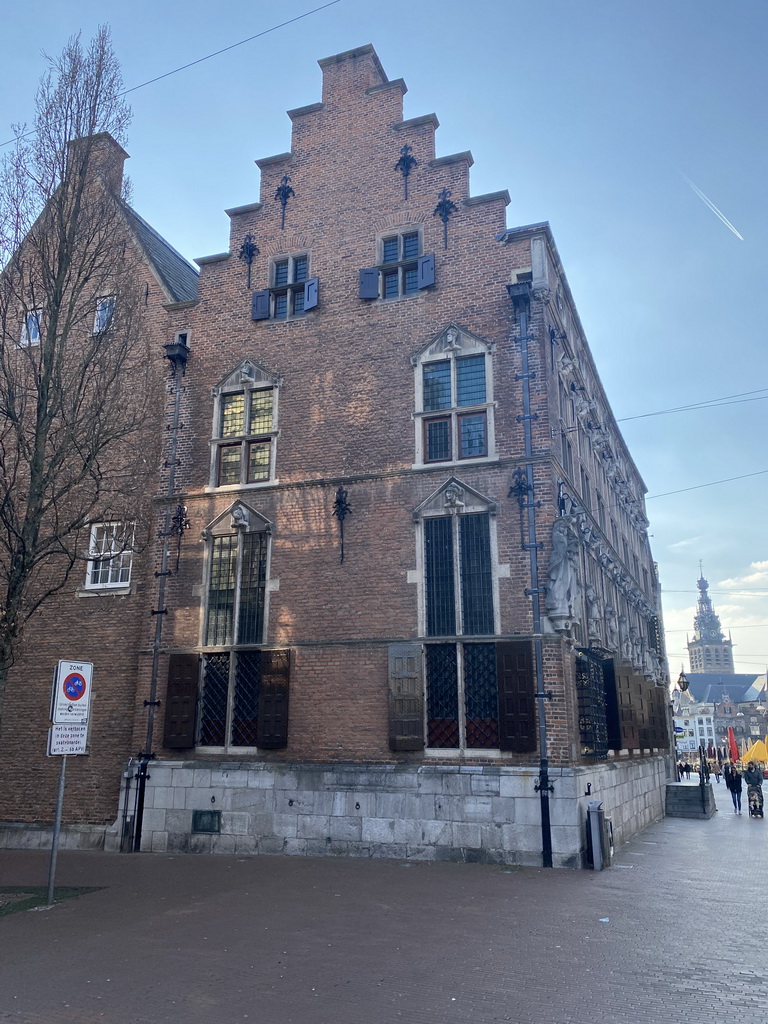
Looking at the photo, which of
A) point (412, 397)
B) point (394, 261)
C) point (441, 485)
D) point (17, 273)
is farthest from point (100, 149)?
point (441, 485)

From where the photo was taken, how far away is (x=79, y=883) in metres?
11.7

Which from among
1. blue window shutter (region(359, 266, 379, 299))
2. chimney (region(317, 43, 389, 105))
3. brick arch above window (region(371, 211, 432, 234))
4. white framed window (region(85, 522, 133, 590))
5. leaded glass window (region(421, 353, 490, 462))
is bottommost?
white framed window (region(85, 522, 133, 590))

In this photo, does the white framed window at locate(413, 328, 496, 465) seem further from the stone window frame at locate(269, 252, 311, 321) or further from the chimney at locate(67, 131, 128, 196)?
the chimney at locate(67, 131, 128, 196)

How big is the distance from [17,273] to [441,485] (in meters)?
8.52

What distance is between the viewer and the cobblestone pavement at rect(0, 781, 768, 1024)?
20.0 ft

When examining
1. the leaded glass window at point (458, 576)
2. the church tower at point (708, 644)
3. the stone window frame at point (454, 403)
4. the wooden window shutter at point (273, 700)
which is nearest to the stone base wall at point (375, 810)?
the wooden window shutter at point (273, 700)

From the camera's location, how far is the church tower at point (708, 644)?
170 meters

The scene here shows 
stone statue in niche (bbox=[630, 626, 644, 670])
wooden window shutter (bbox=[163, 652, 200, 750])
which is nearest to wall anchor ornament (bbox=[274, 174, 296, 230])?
wooden window shutter (bbox=[163, 652, 200, 750])

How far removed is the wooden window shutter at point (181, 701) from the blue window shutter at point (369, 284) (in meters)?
8.67

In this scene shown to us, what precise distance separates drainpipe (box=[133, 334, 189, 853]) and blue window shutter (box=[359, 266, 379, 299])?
464 centimetres

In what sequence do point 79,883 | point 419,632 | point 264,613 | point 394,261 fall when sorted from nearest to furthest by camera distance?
point 79,883
point 419,632
point 264,613
point 394,261

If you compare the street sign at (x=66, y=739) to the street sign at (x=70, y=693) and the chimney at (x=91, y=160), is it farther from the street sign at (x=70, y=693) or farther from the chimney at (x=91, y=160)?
the chimney at (x=91, y=160)

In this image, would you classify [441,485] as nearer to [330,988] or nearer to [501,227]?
[501,227]

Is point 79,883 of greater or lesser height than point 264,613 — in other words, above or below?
below
